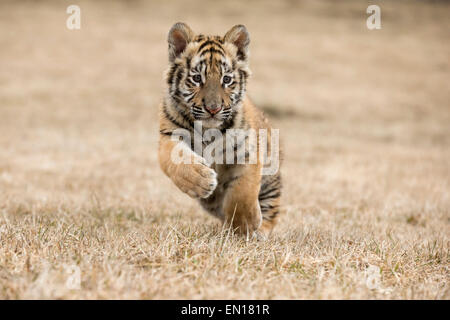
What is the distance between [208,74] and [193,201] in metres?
3.05

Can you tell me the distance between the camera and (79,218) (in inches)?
219

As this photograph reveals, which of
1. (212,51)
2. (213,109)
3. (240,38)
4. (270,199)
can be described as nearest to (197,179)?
(213,109)

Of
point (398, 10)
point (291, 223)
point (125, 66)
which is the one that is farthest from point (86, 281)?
point (398, 10)

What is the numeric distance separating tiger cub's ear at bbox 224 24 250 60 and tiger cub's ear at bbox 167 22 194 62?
0.38 meters

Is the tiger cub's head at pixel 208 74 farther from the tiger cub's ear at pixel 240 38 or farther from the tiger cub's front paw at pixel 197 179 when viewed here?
the tiger cub's front paw at pixel 197 179

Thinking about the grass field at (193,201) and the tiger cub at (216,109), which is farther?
the tiger cub at (216,109)

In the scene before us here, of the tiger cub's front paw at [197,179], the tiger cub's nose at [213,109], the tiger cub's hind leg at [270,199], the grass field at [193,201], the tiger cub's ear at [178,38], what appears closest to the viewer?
the grass field at [193,201]

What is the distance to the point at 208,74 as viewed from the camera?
449 centimetres

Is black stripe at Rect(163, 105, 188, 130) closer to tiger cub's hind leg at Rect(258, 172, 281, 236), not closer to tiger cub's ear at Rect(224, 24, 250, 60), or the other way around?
tiger cub's ear at Rect(224, 24, 250, 60)

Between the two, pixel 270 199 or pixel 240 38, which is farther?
pixel 270 199

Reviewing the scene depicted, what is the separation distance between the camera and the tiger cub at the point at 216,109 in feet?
14.4

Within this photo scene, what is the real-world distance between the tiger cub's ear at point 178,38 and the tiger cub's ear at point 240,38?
1.23 feet

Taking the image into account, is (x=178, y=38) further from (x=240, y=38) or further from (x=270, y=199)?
(x=270, y=199)

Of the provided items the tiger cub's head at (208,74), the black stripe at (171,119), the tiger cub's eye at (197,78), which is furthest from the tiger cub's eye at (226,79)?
the black stripe at (171,119)
